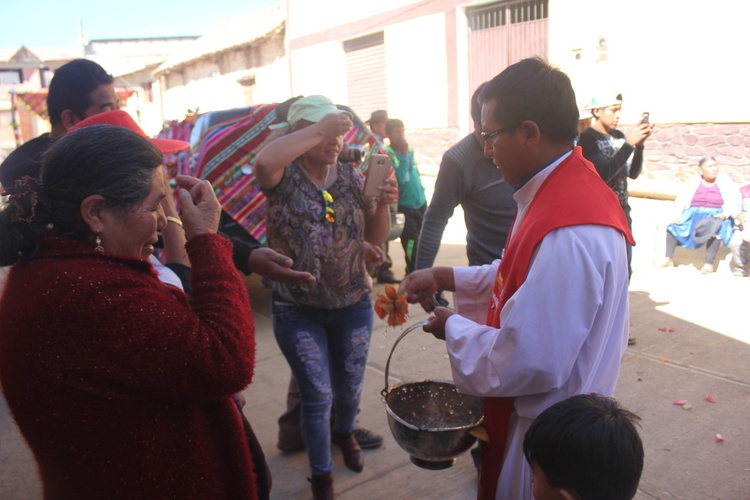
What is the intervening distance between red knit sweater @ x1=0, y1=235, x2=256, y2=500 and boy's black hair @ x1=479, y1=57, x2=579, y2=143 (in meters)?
0.96

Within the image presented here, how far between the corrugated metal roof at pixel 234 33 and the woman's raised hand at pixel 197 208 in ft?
66.5

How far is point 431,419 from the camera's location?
232 cm

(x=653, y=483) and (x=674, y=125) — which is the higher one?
(x=674, y=125)

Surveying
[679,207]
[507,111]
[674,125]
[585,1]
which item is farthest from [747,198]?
[507,111]

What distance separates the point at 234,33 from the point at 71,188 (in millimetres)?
25468

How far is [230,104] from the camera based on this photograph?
81.5 feet

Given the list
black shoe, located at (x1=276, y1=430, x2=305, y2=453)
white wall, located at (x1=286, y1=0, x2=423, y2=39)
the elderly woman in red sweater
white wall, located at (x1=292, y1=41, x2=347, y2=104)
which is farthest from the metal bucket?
white wall, located at (x1=292, y1=41, x2=347, y2=104)

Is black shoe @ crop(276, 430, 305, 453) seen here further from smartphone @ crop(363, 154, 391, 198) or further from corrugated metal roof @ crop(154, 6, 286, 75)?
corrugated metal roof @ crop(154, 6, 286, 75)

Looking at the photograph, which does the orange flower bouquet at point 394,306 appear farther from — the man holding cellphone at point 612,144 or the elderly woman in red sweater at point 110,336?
the man holding cellphone at point 612,144

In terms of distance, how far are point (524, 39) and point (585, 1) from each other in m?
1.67

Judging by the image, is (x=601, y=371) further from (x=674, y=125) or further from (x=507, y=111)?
(x=674, y=125)

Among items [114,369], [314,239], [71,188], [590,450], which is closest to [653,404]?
[314,239]


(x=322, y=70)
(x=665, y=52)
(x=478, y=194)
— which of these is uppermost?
(x=322, y=70)

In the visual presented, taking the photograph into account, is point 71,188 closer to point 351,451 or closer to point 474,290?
point 474,290
